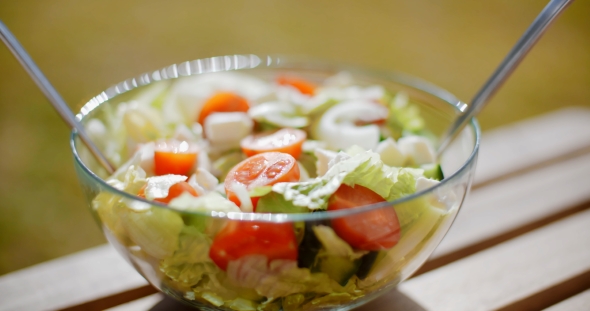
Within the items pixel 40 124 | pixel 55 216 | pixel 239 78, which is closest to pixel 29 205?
pixel 55 216

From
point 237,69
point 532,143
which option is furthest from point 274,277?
point 532,143

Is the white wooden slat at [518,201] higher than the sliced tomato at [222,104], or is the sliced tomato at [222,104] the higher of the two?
the sliced tomato at [222,104]

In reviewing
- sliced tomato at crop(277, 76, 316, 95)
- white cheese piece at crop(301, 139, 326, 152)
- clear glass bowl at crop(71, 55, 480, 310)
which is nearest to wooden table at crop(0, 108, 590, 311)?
clear glass bowl at crop(71, 55, 480, 310)

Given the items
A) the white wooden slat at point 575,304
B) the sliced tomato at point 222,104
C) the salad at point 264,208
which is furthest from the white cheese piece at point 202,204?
the white wooden slat at point 575,304

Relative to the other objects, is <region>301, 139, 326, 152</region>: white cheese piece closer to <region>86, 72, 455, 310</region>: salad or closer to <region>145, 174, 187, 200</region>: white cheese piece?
<region>86, 72, 455, 310</region>: salad

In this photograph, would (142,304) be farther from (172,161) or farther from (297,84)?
(297,84)

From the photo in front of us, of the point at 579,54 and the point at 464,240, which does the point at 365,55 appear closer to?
the point at 579,54

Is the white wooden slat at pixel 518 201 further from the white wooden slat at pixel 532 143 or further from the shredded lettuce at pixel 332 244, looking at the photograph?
the shredded lettuce at pixel 332 244
